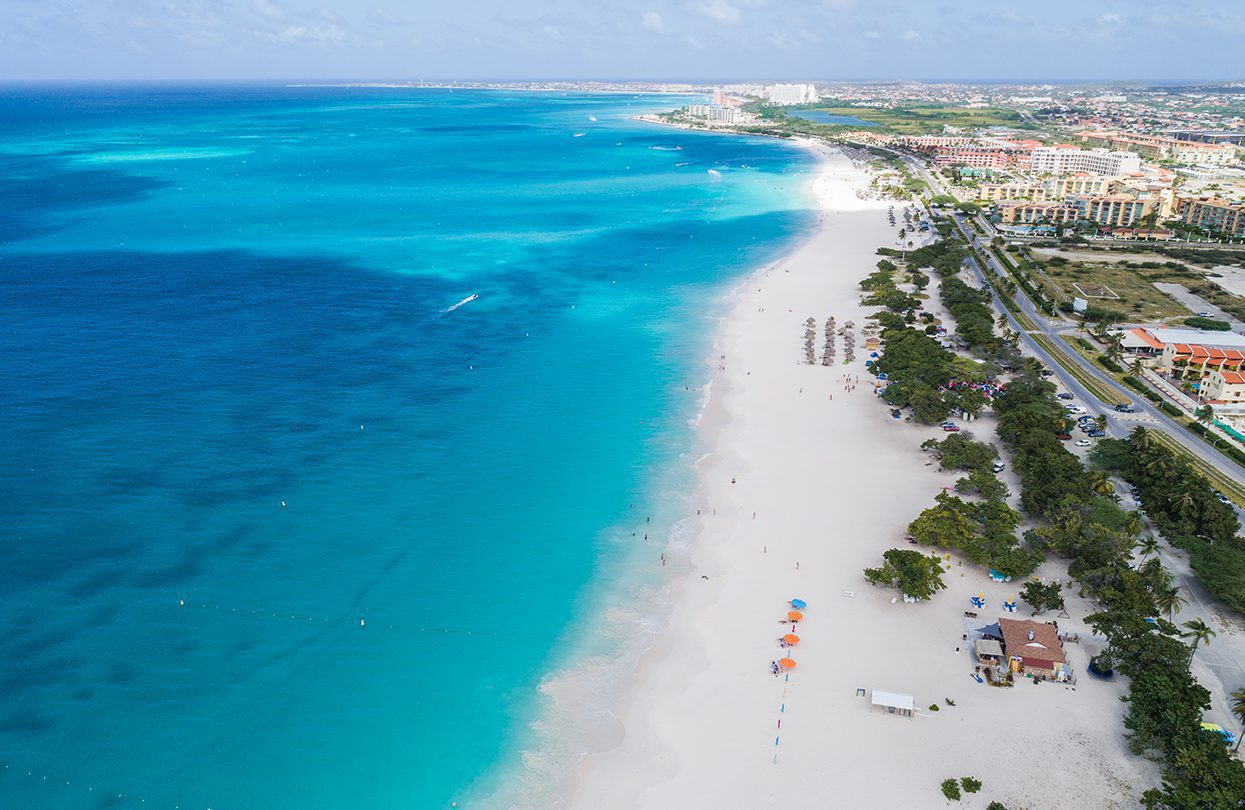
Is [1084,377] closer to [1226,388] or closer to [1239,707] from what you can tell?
[1226,388]

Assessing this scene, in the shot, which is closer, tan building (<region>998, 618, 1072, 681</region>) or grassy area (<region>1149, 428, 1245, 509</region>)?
tan building (<region>998, 618, 1072, 681</region>)

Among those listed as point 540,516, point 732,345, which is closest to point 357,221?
point 732,345

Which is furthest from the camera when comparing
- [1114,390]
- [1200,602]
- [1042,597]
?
[1114,390]

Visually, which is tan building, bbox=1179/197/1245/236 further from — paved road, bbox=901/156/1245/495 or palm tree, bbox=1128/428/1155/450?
palm tree, bbox=1128/428/1155/450

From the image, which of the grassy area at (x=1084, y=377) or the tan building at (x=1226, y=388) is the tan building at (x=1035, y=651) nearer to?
the grassy area at (x=1084, y=377)

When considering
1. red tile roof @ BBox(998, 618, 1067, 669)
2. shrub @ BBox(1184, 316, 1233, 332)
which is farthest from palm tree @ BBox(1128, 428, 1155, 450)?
shrub @ BBox(1184, 316, 1233, 332)

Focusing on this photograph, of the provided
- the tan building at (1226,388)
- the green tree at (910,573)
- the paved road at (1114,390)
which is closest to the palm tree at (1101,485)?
the paved road at (1114,390)

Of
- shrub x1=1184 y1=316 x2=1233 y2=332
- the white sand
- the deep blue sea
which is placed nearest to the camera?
the white sand

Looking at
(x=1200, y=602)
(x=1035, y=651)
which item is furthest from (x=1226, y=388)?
(x=1035, y=651)
